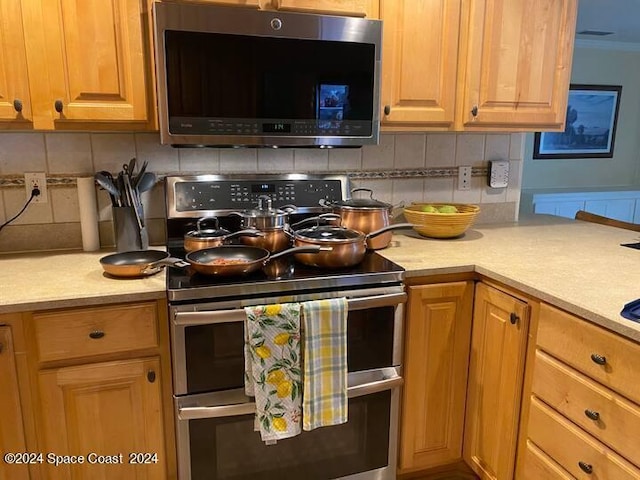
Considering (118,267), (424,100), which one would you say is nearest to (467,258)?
(424,100)

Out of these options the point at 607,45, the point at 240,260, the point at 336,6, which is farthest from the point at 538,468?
the point at 607,45

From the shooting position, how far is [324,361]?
1449 mm

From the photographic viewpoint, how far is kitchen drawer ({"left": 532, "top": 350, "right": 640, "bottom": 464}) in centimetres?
113

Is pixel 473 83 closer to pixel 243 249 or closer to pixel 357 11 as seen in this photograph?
pixel 357 11

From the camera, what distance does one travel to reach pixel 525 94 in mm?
1936

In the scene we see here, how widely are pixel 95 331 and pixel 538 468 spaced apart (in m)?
1.31

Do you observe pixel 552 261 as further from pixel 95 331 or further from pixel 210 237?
pixel 95 331

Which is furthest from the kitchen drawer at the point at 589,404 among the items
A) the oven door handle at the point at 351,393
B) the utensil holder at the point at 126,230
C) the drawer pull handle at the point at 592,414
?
the utensil holder at the point at 126,230

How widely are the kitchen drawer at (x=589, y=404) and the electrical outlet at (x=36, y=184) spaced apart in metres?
1.73

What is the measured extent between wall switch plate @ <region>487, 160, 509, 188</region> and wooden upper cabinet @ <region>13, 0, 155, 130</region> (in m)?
1.52

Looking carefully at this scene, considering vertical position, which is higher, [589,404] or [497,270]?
[497,270]

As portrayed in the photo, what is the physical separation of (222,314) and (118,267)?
36 centimetres

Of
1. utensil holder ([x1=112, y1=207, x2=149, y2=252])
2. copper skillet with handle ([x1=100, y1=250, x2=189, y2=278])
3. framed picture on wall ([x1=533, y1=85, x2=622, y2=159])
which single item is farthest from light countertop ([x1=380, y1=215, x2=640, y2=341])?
framed picture on wall ([x1=533, y1=85, x2=622, y2=159])

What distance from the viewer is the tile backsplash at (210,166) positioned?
5.82 feet
